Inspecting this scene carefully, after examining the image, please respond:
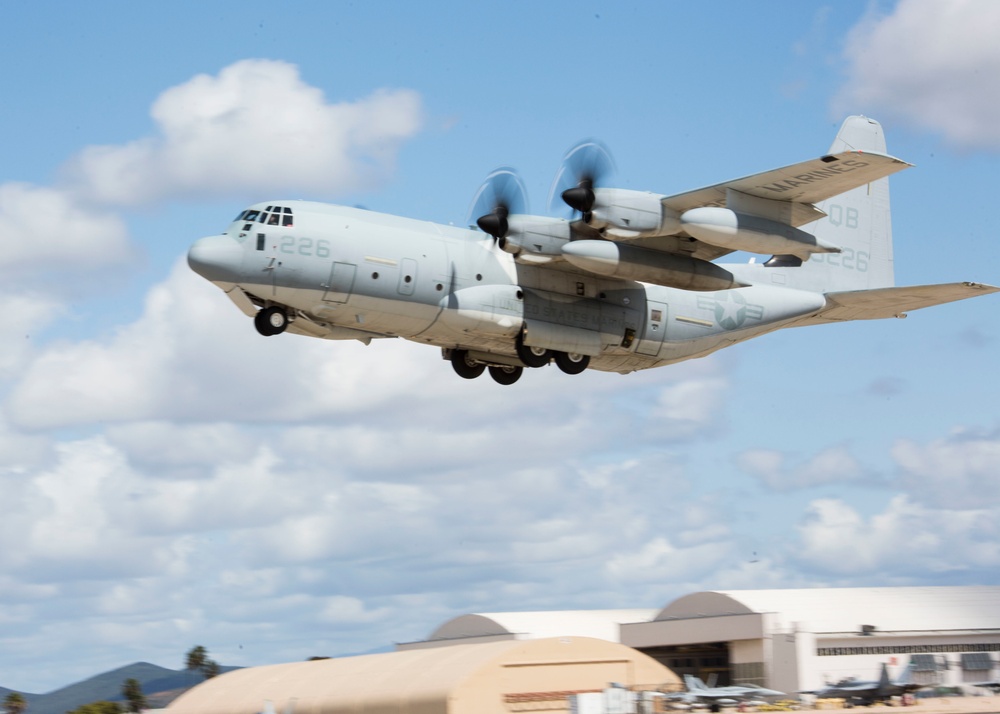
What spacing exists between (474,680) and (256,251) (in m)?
11.2

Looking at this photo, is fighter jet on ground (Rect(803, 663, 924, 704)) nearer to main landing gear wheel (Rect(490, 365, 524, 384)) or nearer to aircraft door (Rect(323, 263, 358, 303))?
main landing gear wheel (Rect(490, 365, 524, 384))

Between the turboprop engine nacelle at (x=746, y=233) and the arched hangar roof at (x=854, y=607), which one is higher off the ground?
the turboprop engine nacelle at (x=746, y=233)

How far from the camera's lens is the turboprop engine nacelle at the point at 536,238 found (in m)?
28.0

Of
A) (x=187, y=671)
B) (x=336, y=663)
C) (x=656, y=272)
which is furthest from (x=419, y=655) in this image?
(x=187, y=671)

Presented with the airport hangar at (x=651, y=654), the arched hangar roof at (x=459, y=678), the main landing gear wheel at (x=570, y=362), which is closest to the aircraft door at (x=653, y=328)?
the main landing gear wheel at (x=570, y=362)

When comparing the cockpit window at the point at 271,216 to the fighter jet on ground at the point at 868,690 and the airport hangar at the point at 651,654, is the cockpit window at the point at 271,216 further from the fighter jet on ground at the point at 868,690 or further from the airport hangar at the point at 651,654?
the fighter jet on ground at the point at 868,690

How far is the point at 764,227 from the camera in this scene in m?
26.5

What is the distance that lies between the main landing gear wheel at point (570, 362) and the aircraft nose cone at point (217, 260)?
8302 millimetres

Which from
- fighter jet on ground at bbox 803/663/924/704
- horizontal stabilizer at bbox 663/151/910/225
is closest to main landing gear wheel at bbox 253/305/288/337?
horizontal stabilizer at bbox 663/151/910/225

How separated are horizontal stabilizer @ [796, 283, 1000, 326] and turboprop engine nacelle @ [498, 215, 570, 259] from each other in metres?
8.36

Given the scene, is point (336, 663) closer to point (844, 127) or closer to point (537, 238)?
point (537, 238)

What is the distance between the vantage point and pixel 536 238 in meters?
28.0

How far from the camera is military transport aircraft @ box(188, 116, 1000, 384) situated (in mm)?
25859

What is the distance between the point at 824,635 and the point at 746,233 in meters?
17.2
